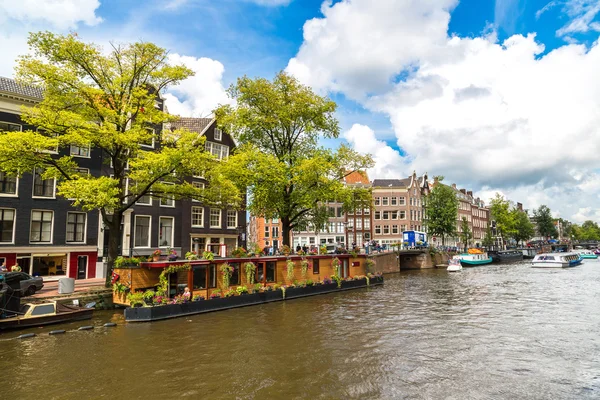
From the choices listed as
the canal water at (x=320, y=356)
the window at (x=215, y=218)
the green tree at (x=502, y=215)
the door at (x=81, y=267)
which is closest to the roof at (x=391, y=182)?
the green tree at (x=502, y=215)

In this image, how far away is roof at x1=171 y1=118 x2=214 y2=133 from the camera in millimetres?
42000

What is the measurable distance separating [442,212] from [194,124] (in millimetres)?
52598

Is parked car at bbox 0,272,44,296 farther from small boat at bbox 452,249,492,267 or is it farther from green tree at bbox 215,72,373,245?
small boat at bbox 452,249,492,267

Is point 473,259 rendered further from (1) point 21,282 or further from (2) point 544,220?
(2) point 544,220

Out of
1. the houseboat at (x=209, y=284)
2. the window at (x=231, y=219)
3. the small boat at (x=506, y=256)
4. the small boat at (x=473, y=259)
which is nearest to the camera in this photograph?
the houseboat at (x=209, y=284)

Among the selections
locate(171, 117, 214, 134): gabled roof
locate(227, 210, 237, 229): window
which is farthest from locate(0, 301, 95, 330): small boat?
locate(171, 117, 214, 134): gabled roof

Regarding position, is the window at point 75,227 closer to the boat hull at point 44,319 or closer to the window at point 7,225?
the window at point 7,225

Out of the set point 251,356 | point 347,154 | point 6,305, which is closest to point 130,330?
point 6,305

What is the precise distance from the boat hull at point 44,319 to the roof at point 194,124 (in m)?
25.1

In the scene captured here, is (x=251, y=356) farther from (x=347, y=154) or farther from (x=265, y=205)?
(x=347, y=154)

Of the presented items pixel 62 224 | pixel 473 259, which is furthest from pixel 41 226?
pixel 473 259

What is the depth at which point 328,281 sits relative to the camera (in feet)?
103

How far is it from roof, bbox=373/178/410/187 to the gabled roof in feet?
154

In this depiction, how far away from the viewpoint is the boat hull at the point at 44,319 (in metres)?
18.1
